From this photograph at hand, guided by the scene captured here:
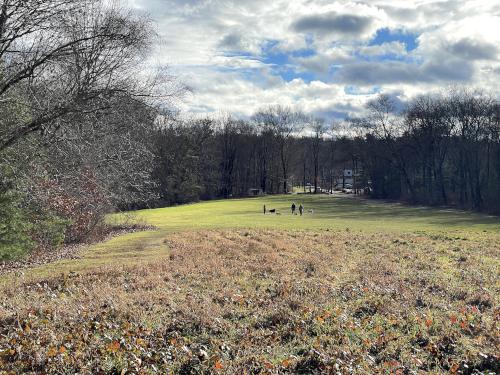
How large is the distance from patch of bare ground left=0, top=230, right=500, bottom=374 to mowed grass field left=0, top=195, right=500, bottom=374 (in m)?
0.03

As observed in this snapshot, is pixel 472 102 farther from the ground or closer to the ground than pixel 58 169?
farther from the ground

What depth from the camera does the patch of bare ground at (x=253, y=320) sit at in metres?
6.91

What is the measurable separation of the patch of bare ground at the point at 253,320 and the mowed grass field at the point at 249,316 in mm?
27

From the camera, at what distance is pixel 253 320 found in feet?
30.1

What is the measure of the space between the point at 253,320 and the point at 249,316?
1.03 feet

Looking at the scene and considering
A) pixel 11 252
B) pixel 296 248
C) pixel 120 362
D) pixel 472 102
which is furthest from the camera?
pixel 472 102

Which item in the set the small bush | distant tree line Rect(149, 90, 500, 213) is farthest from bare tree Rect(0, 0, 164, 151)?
distant tree line Rect(149, 90, 500, 213)

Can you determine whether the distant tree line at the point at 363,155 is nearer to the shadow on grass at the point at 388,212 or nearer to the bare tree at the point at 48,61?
the shadow on grass at the point at 388,212

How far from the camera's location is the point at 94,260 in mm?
17719

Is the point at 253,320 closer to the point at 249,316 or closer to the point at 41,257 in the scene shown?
the point at 249,316

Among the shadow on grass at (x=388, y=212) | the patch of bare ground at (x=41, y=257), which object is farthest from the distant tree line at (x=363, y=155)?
the patch of bare ground at (x=41, y=257)

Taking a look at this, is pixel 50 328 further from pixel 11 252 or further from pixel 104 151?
pixel 104 151

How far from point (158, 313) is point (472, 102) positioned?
64.6 meters

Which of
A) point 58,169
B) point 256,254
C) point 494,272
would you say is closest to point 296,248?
point 256,254
